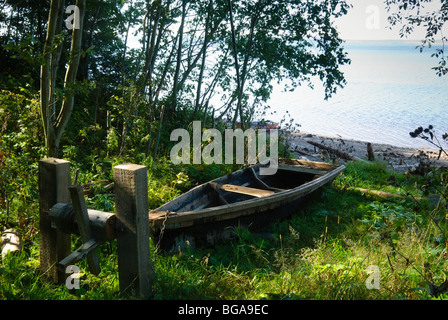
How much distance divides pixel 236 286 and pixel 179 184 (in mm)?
2994

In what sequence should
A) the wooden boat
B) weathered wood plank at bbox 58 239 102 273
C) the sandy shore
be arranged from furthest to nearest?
the sandy shore < the wooden boat < weathered wood plank at bbox 58 239 102 273

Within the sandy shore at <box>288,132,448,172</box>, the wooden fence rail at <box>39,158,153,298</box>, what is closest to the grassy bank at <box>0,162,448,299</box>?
the wooden fence rail at <box>39,158,153,298</box>

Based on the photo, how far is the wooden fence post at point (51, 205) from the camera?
2.89 m

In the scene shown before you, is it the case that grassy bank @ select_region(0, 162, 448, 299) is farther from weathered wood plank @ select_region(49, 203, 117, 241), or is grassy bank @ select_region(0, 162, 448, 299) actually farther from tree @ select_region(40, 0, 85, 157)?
tree @ select_region(40, 0, 85, 157)

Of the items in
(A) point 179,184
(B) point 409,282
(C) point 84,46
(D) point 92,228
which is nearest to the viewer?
(D) point 92,228

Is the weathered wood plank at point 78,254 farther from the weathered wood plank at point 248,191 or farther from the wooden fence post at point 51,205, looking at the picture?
the weathered wood plank at point 248,191

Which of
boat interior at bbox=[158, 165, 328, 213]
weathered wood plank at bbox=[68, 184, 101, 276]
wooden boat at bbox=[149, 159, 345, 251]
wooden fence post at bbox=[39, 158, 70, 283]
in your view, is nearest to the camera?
weathered wood plank at bbox=[68, 184, 101, 276]

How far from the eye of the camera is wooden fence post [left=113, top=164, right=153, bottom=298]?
2.54 m

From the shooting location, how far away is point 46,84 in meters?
4.00

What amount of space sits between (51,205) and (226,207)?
2.05 metres

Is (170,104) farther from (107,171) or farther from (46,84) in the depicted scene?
(46,84)

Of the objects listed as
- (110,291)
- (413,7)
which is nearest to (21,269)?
(110,291)

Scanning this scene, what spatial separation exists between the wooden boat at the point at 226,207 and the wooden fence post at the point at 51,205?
3.12ft

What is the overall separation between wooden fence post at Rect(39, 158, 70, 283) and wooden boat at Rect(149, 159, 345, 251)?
952mm
